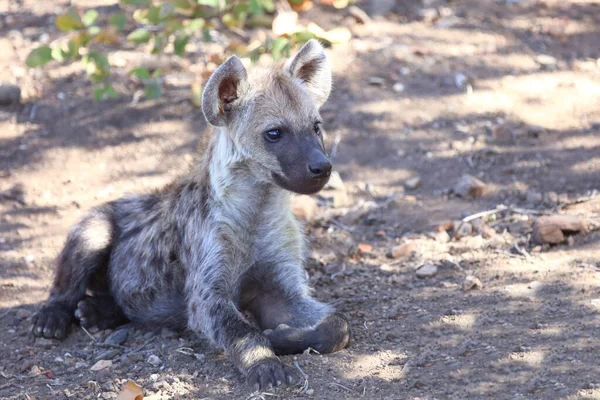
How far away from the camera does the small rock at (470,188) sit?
618 centimetres

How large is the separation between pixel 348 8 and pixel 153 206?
11.9 feet

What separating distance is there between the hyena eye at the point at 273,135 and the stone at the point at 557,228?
174cm

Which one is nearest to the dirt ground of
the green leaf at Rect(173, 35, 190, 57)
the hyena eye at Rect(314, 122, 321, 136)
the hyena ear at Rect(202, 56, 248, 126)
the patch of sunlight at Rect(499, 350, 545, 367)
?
the patch of sunlight at Rect(499, 350, 545, 367)

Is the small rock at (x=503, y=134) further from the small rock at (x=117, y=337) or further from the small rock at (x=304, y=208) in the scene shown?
the small rock at (x=117, y=337)

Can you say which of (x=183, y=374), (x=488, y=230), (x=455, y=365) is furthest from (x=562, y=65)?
(x=183, y=374)

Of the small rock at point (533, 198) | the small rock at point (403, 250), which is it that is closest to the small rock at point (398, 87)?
the small rock at point (533, 198)

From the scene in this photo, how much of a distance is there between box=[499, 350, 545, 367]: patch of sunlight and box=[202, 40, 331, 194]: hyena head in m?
1.24

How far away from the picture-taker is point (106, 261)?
548 centimetres

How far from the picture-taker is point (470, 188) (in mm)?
6176

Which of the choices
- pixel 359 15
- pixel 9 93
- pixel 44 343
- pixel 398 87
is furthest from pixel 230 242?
pixel 359 15

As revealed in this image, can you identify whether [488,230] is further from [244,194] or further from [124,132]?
[124,132]

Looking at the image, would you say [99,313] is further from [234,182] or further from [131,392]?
[131,392]

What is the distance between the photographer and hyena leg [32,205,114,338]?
5.25m

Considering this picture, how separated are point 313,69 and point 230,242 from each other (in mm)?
1112
